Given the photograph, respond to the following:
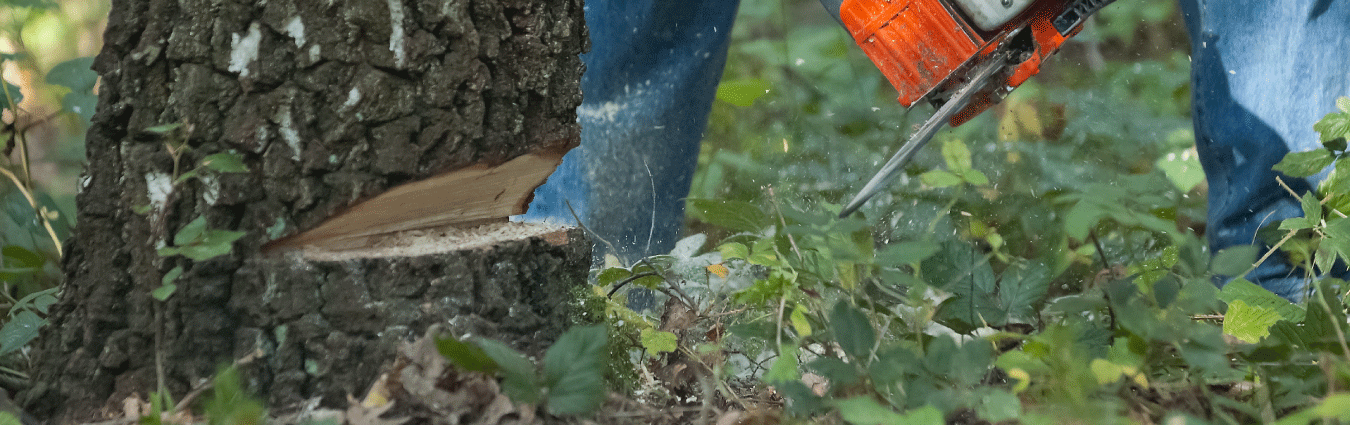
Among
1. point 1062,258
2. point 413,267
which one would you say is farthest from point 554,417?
point 1062,258

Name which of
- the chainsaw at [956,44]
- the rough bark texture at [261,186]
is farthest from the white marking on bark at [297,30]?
the chainsaw at [956,44]

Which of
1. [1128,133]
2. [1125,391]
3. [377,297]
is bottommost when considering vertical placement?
[1128,133]

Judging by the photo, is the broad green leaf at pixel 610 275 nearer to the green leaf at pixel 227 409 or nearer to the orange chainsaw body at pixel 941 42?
the green leaf at pixel 227 409

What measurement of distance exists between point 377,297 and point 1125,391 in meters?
0.82

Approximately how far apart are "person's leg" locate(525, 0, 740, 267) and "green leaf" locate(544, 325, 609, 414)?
1358mm

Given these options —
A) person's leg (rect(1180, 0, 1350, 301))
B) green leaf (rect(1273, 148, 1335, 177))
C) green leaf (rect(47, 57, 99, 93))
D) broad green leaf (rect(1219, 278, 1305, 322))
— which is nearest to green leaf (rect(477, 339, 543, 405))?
broad green leaf (rect(1219, 278, 1305, 322))

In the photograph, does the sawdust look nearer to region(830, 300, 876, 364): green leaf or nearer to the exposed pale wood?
the exposed pale wood

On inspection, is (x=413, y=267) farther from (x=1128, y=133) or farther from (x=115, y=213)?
(x=1128, y=133)

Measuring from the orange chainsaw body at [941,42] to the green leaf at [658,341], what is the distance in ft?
3.14

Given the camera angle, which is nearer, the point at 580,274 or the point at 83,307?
the point at 83,307

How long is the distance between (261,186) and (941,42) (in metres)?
1.29

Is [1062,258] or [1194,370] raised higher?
[1062,258]

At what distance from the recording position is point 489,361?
75 cm

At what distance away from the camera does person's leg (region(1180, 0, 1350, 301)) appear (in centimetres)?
161
